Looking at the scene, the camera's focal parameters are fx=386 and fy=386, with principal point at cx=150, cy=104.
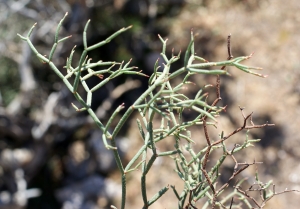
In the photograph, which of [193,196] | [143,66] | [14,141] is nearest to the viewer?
[193,196]

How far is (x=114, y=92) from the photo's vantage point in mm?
4906

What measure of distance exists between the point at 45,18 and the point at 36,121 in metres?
→ 1.12

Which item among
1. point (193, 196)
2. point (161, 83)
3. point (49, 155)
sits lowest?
point (49, 155)

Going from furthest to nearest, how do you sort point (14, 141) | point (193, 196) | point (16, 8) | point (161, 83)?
point (14, 141) < point (16, 8) < point (193, 196) < point (161, 83)

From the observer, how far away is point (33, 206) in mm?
4348

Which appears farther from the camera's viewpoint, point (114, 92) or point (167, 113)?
point (114, 92)

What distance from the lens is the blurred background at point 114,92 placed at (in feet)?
13.2

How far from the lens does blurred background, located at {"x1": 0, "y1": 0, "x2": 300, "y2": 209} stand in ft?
13.2

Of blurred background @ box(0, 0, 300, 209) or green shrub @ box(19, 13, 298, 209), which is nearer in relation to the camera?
green shrub @ box(19, 13, 298, 209)

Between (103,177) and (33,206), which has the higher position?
(103,177)

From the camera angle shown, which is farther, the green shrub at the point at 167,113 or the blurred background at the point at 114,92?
the blurred background at the point at 114,92

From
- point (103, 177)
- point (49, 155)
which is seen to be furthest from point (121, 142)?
point (49, 155)

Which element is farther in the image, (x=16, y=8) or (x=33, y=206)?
(x=33, y=206)

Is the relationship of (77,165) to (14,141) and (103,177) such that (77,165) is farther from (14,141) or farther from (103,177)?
(14,141)
